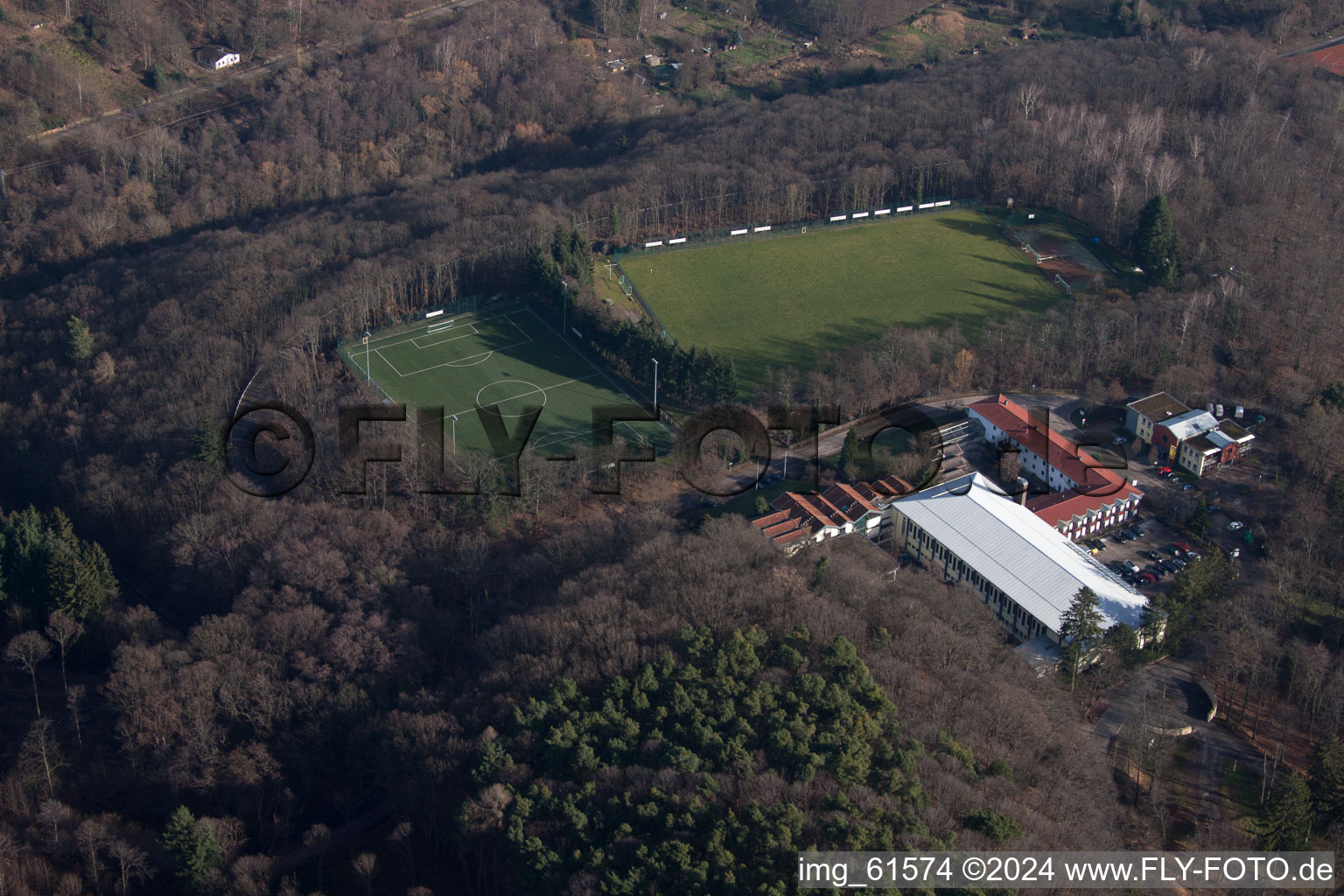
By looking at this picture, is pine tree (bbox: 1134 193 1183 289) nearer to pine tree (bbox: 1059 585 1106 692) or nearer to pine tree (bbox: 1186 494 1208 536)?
pine tree (bbox: 1186 494 1208 536)

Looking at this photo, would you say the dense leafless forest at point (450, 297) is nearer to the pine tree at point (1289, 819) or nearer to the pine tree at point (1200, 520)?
the pine tree at point (1289, 819)

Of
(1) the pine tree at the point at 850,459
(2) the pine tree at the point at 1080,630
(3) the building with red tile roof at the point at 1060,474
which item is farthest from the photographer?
(1) the pine tree at the point at 850,459

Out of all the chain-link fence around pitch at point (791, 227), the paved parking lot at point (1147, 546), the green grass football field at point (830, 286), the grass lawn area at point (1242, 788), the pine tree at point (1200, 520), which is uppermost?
the chain-link fence around pitch at point (791, 227)

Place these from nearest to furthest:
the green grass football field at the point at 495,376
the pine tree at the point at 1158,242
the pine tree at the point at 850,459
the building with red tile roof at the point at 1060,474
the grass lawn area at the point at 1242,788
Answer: the grass lawn area at the point at 1242,788
the building with red tile roof at the point at 1060,474
the pine tree at the point at 850,459
the green grass football field at the point at 495,376
the pine tree at the point at 1158,242

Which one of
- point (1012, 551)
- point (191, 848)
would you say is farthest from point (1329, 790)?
point (191, 848)

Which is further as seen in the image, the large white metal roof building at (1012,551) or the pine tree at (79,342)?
the pine tree at (79,342)

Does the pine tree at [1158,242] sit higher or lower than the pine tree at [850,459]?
higher

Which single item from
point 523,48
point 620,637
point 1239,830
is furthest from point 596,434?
point 523,48

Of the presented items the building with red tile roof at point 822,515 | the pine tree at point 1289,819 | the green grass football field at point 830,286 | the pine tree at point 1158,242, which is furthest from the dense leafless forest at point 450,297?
the green grass football field at point 830,286
